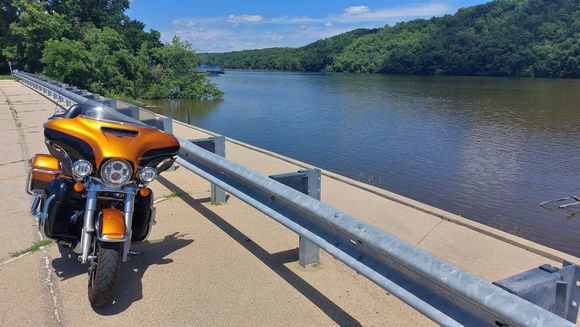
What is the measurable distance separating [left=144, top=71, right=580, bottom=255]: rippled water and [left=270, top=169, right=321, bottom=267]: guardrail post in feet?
20.2

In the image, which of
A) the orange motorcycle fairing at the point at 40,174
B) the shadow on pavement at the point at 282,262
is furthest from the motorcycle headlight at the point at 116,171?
the shadow on pavement at the point at 282,262

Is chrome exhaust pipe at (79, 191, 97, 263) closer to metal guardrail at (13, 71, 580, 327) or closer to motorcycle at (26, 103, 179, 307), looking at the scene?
motorcycle at (26, 103, 179, 307)

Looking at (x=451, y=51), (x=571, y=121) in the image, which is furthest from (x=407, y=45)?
(x=571, y=121)

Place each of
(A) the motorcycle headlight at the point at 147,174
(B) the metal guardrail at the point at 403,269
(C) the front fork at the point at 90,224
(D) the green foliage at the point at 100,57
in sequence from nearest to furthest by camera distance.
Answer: (B) the metal guardrail at the point at 403,269 < (C) the front fork at the point at 90,224 < (A) the motorcycle headlight at the point at 147,174 < (D) the green foliage at the point at 100,57

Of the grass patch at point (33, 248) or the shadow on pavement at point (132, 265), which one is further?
the grass patch at point (33, 248)

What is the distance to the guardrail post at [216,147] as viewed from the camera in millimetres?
5535

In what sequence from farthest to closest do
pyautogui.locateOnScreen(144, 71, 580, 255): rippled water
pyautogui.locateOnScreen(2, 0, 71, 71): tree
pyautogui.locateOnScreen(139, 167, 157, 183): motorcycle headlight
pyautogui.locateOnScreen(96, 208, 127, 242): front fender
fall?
pyautogui.locateOnScreen(2, 0, 71, 71): tree → pyautogui.locateOnScreen(144, 71, 580, 255): rippled water → pyautogui.locateOnScreen(139, 167, 157, 183): motorcycle headlight → pyautogui.locateOnScreen(96, 208, 127, 242): front fender

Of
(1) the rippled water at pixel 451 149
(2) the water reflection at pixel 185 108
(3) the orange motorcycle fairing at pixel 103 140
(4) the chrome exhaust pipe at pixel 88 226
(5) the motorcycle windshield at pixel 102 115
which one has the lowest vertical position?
(1) the rippled water at pixel 451 149

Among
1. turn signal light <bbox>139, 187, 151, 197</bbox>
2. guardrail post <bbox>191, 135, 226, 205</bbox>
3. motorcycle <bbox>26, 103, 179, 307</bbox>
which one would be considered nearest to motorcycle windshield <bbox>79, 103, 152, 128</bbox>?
motorcycle <bbox>26, 103, 179, 307</bbox>

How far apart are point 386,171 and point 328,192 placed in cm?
772

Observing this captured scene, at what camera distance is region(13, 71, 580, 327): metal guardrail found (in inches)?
76.4

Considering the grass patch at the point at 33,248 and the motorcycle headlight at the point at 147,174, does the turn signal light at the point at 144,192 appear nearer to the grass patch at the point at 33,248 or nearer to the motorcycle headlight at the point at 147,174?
the motorcycle headlight at the point at 147,174

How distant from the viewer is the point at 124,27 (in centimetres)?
5125

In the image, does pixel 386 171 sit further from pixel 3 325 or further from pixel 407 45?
pixel 407 45
